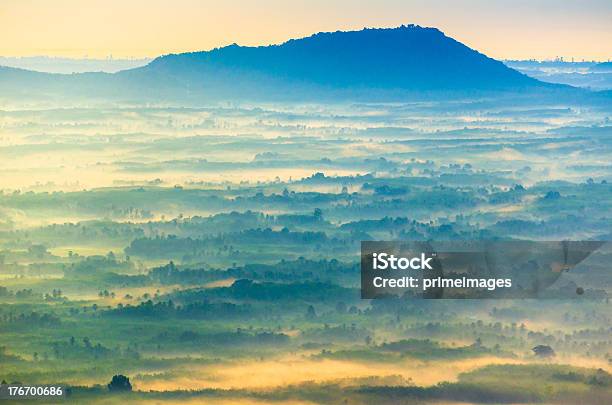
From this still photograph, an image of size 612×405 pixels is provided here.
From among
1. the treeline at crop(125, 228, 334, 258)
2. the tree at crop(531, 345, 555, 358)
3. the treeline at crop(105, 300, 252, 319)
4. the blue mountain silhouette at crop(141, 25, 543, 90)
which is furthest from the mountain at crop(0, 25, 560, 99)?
the tree at crop(531, 345, 555, 358)

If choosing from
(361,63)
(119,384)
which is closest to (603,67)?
(361,63)

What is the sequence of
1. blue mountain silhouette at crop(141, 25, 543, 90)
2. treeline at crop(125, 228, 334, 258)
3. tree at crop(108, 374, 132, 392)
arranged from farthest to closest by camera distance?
blue mountain silhouette at crop(141, 25, 543, 90), treeline at crop(125, 228, 334, 258), tree at crop(108, 374, 132, 392)

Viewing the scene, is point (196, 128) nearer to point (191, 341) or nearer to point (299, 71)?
point (299, 71)

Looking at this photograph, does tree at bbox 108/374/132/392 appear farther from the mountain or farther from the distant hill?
the distant hill

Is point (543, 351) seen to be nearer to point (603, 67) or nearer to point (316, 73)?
point (603, 67)

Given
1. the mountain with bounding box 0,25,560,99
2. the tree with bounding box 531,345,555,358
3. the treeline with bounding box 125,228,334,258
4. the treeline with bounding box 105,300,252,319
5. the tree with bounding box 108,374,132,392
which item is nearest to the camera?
the tree with bounding box 108,374,132,392
